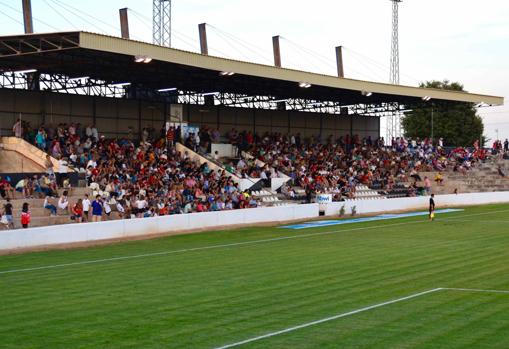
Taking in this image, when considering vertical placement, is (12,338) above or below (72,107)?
below

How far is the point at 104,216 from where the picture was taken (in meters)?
32.7

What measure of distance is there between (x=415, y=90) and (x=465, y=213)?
11.7 meters

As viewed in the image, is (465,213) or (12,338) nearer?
(12,338)

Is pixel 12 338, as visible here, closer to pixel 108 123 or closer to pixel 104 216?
pixel 104 216

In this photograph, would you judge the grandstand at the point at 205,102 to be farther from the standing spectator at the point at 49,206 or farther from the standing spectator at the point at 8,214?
the standing spectator at the point at 8,214

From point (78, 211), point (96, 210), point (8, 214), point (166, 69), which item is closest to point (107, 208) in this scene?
point (96, 210)

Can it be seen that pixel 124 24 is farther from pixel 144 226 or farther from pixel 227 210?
pixel 144 226

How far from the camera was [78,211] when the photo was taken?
101ft

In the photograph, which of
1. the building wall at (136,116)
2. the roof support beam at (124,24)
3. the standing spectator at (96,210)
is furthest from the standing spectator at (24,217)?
the roof support beam at (124,24)

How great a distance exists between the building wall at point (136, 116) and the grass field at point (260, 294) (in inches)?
611

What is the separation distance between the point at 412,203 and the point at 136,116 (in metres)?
Answer: 18.0

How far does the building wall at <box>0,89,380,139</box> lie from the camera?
42031 millimetres

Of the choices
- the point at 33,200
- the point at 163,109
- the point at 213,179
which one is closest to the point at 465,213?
the point at 213,179

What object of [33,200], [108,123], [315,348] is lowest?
[315,348]
